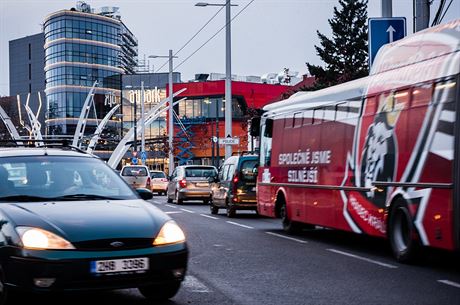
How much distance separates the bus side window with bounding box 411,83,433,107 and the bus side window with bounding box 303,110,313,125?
4079 millimetres

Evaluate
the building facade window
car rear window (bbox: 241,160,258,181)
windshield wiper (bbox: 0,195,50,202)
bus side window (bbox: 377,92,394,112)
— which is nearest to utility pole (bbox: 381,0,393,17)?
car rear window (bbox: 241,160,258,181)

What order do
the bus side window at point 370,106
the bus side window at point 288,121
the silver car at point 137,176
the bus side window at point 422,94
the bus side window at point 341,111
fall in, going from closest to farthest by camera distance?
the bus side window at point 422,94, the bus side window at point 370,106, the bus side window at point 341,111, the bus side window at point 288,121, the silver car at point 137,176

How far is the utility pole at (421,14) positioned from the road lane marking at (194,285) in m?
9.90

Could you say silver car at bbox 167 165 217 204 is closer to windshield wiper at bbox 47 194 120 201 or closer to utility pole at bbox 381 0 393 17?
utility pole at bbox 381 0 393 17

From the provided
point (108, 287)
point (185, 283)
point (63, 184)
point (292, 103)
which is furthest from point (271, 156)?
point (108, 287)

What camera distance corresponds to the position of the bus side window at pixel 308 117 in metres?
14.0

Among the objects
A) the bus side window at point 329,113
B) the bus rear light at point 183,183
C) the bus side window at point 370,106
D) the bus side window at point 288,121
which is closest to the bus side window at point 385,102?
the bus side window at point 370,106

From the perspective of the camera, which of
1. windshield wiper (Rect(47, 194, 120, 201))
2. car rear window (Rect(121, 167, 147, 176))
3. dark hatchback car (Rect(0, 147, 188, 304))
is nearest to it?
dark hatchback car (Rect(0, 147, 188, 304))

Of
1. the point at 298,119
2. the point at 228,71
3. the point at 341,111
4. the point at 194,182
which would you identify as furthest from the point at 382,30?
the point at 228,71

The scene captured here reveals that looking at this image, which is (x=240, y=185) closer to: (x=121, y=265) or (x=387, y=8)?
(x=387, y=8)

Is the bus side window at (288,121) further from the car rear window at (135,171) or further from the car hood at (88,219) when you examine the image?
the car rear window at (135,171)

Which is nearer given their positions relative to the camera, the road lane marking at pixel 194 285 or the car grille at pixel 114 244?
the car grille at pixel 114 244

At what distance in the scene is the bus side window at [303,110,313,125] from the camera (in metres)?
14.0

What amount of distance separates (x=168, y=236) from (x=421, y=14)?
37.9 ft
